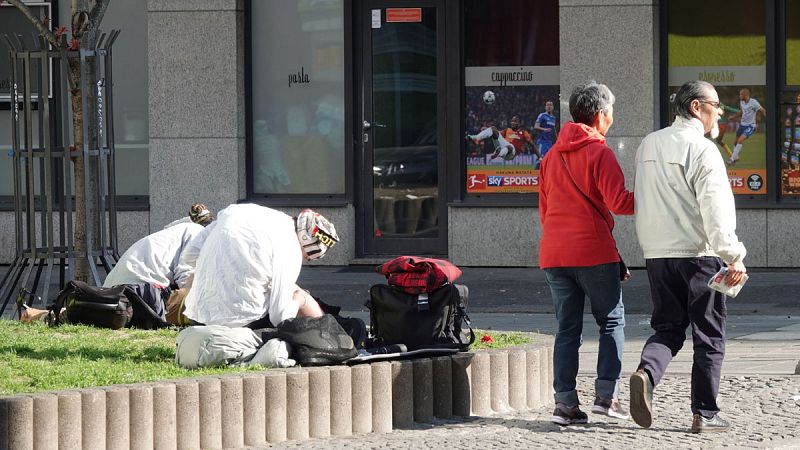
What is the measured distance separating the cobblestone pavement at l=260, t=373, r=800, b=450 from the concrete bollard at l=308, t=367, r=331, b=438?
79 millimetres

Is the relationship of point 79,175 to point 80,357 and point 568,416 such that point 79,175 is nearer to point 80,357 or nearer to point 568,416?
point 80,357

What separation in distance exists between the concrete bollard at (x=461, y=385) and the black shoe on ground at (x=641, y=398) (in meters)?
0.93

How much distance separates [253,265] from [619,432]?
6.79 feet

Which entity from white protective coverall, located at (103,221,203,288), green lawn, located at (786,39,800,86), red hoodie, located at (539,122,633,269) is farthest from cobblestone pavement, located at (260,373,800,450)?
green lawn, located at (786,39,800,86)

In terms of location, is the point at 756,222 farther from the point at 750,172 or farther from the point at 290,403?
the point at 290,403

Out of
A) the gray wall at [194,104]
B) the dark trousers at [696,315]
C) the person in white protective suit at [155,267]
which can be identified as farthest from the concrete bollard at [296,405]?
the gray wall at [194,104]

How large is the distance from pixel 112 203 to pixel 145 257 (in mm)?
999

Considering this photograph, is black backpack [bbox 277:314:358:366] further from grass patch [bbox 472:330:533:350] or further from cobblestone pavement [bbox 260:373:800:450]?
grass patch [bbox 472:330:533:350]

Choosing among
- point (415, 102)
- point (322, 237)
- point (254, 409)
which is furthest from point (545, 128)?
point (254, 409)

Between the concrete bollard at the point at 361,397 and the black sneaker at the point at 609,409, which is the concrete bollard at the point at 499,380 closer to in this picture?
the black sneaker at the point at 609,409

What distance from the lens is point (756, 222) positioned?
14.0 m

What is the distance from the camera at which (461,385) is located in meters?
7.25

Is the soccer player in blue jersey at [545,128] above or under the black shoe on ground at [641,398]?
above

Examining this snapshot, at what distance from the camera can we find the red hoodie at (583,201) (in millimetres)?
6773
